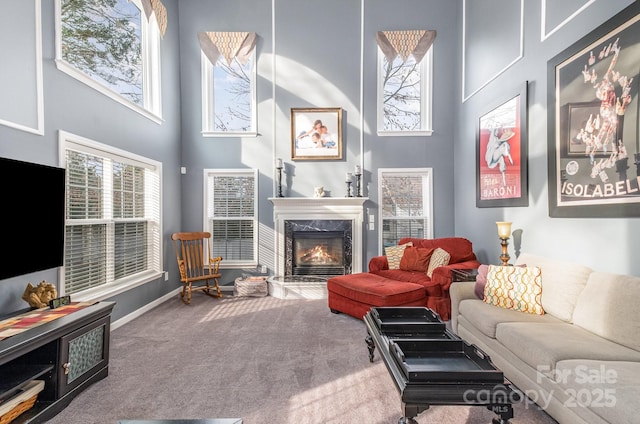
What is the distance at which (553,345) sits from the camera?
1779 mm

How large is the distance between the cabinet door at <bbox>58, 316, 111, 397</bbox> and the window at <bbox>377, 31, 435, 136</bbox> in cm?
438

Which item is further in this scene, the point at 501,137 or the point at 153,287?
the point at 153,287

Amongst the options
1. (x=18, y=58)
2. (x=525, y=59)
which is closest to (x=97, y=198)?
(x=18, y=58)

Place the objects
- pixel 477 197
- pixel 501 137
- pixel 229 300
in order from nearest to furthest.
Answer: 1. pixel 501 137
2. pixel 477 197
3. pixel 229 300

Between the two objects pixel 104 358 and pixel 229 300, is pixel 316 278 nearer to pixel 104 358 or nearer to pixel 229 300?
pixel 229 300

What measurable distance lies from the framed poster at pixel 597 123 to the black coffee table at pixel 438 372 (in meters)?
1.62

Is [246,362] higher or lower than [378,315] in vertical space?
lower

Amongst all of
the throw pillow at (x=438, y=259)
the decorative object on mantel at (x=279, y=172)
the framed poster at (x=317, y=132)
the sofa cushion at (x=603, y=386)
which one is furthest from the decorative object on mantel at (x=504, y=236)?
the decorative object on mantel at (x=279, y=172)

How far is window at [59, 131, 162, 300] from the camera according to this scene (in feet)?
9.61

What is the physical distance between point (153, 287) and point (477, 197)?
4646 millimetres

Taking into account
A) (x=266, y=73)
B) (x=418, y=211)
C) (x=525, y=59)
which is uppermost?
(x=266, y=73)

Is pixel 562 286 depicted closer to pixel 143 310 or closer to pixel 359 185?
pixel 359 185

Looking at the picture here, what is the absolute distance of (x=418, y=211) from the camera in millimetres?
5055

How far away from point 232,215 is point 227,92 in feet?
6.81
